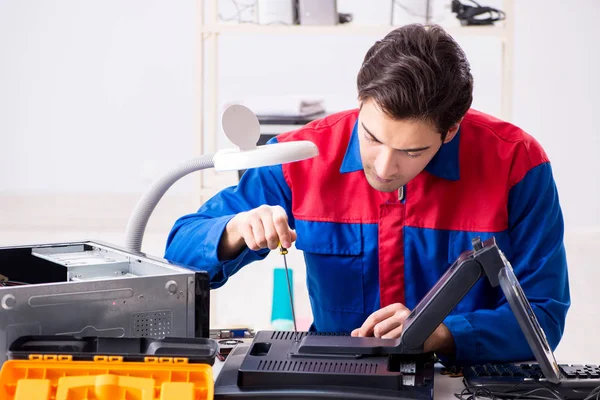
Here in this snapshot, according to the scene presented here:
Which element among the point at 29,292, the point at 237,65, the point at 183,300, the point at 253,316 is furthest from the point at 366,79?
the point at 237,65

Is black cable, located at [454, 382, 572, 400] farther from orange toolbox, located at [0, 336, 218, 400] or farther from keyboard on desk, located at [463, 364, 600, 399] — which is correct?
orange toolbox, located at [0, 336, 218, 400]

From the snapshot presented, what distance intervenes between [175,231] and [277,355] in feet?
1.75

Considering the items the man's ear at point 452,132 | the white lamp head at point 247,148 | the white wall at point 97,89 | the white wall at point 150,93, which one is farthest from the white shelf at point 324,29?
the white wall at point 97,89

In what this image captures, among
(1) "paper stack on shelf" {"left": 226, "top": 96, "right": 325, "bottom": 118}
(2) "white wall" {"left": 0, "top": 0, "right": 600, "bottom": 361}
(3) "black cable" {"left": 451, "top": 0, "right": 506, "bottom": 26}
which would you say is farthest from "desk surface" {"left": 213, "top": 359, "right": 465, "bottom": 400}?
(2) "white wall" {"left": 0, "top": 0, "right": 600, "bottom": 361}

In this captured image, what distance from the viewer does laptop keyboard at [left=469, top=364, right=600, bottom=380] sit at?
1210 millimetres

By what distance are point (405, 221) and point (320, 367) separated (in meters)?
0.55

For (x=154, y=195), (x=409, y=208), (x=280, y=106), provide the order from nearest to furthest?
1. (x=154, y=195)
2. (x=409, y=208)
3. (x=280, y=106)

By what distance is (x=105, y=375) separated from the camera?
3.38ft

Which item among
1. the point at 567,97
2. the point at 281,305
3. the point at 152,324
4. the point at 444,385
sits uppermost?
the point at 567,97

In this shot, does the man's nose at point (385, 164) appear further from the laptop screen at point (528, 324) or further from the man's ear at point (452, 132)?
the laptop screen at point (528, 324)

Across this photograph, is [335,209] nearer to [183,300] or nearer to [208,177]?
[183,300]

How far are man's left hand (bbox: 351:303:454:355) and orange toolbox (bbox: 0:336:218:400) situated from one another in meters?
0.32

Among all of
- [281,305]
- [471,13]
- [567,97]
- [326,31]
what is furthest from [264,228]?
[567,97]

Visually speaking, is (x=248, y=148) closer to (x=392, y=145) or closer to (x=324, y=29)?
(x=392, y=145)
